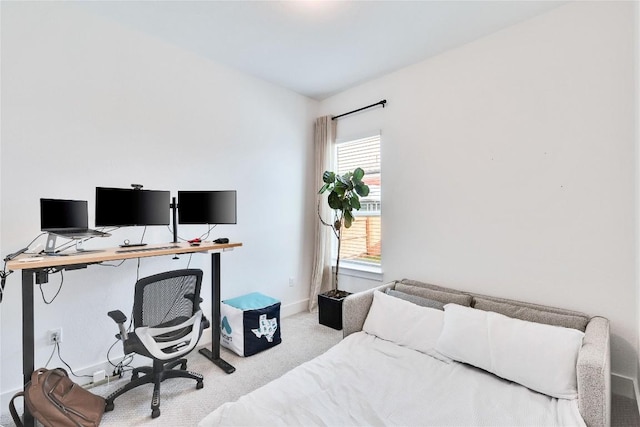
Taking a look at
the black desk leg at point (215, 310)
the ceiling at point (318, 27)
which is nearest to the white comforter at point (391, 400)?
the black desk leg at point (215, 310)

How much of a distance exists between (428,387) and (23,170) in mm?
3075

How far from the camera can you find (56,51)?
2.19m

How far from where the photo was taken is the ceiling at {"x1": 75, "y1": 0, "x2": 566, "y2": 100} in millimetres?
2254

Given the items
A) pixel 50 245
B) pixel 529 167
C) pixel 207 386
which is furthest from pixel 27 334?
pixel 529 167

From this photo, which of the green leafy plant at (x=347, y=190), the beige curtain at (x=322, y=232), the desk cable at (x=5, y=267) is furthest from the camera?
the beige curtain at (x=322, y=232)

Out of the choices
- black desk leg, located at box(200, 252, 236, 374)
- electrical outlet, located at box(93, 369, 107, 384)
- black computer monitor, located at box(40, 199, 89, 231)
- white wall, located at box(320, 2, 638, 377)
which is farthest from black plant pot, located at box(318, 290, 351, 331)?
black computer monitor, located at box(40, 199, 89, 231)

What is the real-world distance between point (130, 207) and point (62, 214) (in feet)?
1.39

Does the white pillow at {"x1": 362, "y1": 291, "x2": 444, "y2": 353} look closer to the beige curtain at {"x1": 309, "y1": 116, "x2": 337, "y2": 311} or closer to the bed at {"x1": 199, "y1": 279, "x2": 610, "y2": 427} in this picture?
the bed at {"x1": 199, "y1": 279, "x2": 610, "y2": 427}

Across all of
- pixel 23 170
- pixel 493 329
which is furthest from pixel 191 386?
pixel 493 329

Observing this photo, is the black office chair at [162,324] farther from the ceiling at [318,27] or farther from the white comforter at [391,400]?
the ceiling at [318,27]

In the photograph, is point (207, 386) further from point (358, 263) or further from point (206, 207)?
point (358, 263)

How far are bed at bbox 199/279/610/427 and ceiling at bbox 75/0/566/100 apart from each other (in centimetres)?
236

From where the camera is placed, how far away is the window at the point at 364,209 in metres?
3.56

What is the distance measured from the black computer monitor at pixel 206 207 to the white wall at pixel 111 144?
244 millimetres
